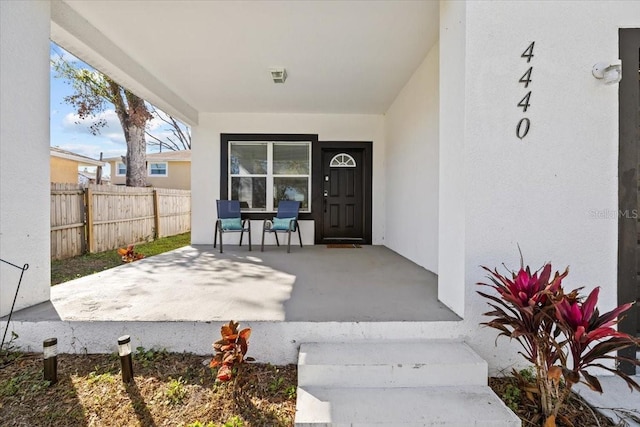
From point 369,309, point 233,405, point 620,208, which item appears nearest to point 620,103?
point 620,208

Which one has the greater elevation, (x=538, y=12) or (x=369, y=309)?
(x=538, y=12)

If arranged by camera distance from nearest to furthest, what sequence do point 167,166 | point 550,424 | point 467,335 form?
point 550,424
point 467,335
point 167,166

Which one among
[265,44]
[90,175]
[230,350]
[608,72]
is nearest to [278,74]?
[265,44]

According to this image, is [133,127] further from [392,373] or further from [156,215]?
[392,373]

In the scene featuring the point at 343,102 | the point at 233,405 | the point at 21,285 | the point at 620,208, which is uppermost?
the point at 343,102

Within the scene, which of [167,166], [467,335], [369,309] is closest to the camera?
[467,335]

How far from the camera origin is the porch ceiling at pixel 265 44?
9.39 feet

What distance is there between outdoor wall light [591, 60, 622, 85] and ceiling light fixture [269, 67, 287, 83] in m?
3.18

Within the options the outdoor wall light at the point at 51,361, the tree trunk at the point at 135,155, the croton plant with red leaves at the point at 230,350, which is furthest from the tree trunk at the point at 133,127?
the croton plant with red leaves at the point at 230,350

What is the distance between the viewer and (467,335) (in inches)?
81.9

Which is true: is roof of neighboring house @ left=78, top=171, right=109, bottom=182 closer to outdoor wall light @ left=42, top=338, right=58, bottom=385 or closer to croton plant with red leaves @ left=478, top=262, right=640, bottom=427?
outdoor wall light @ left=42, top=338, right=58, bottom=385

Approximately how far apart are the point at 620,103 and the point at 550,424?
2038mm

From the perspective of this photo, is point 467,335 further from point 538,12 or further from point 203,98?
point 203,98

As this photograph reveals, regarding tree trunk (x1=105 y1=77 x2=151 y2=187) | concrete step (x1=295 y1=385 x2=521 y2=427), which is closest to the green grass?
tree trunk (x1=105 y1=77 x2=151 y2=187)
